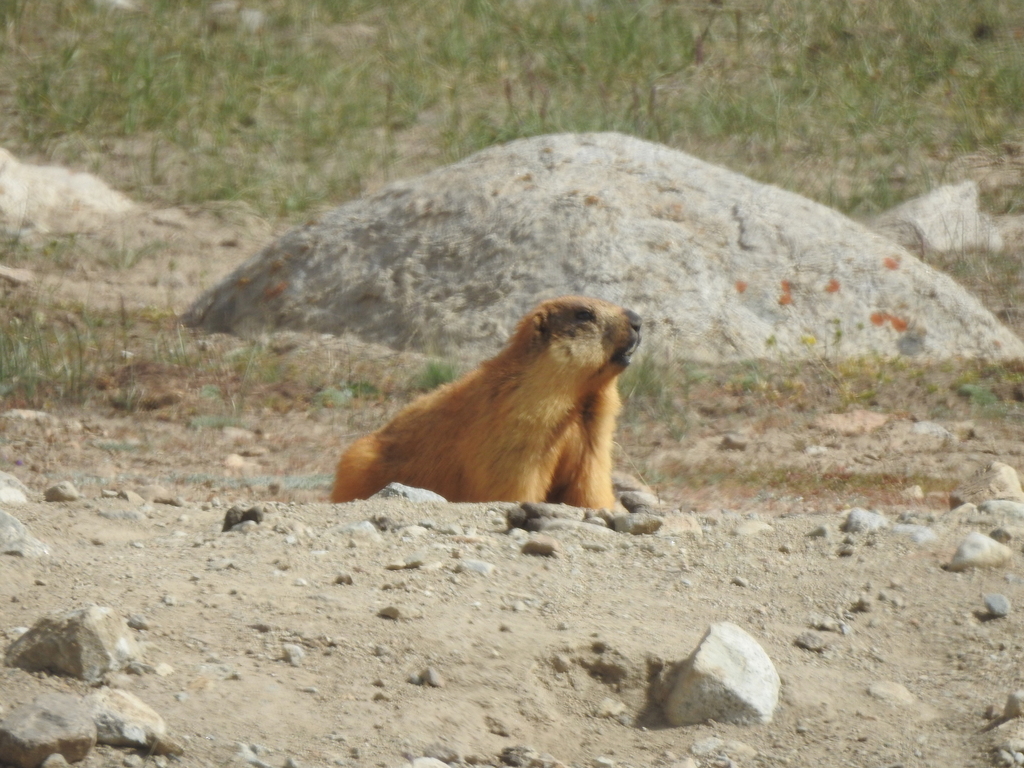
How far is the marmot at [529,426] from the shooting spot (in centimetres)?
584

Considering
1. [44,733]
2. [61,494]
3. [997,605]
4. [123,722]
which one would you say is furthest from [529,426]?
[44,733]

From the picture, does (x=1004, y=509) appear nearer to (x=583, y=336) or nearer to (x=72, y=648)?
(x=583, y=336)

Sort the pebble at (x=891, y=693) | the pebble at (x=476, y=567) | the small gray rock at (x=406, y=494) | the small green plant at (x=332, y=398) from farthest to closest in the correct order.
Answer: the small green plant at (x=332, y=398), the small gray rock at (x=406, y=494), the pebble at (x=476, y=567), the pebble at (x=891, y=693)

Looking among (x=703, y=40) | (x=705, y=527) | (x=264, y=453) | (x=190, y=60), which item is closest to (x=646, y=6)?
(x=703, y=40)

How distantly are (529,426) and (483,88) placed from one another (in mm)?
8581

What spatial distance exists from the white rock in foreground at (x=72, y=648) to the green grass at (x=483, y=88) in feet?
29.7

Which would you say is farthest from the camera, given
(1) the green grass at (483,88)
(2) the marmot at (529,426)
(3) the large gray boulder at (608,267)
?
(1) the green grass at (483,88)

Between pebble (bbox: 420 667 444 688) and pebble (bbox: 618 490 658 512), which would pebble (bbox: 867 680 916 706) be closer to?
pebble (bbox: 420 667 444 688)

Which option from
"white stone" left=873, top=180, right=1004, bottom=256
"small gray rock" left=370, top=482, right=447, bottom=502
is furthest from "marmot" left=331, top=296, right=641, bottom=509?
"white stone" left=873, top=180, right=1004, bottom=256

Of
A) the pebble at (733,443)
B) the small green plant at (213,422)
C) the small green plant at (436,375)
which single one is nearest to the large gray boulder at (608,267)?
the small green plant at (436,375)

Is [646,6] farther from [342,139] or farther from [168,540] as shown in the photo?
[168,540]

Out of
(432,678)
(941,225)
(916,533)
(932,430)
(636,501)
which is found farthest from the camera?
(941,225)

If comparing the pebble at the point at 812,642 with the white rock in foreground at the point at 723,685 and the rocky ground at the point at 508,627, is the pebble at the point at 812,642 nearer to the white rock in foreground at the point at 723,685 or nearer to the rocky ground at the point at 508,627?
the rocky ground at the point at 508,627

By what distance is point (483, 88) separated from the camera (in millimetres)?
13773
